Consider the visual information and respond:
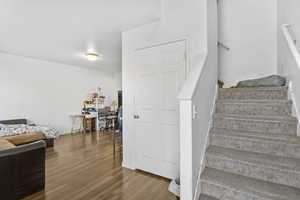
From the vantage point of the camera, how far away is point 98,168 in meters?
2.78

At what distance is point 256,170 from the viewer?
4.88ft

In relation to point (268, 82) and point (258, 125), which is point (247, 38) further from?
point (258, 125)

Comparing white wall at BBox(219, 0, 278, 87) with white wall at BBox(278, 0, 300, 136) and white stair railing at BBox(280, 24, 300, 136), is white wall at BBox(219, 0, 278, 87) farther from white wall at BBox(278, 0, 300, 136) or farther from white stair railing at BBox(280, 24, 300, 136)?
white stair railing at BBox(280, 24, 300, 136)

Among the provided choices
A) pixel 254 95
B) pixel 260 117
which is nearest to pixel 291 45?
pixel 254 95

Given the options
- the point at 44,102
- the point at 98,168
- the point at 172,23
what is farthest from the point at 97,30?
the point at 44,102

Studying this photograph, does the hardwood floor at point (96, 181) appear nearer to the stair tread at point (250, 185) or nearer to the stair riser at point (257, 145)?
the stair tread at point (250, 185)

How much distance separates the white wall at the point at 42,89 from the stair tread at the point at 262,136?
550 cm

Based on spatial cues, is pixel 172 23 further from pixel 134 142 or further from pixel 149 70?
pixel 134 142

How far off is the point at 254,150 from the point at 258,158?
0.59ft

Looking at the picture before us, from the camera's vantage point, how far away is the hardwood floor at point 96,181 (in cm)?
200

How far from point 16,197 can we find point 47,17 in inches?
103

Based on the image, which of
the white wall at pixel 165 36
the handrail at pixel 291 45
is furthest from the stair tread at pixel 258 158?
the white wall at pixel 165 36

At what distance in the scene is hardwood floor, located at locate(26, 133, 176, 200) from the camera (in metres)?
2.00

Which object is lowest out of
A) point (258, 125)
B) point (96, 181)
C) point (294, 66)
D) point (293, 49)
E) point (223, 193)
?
point (96, 181)
